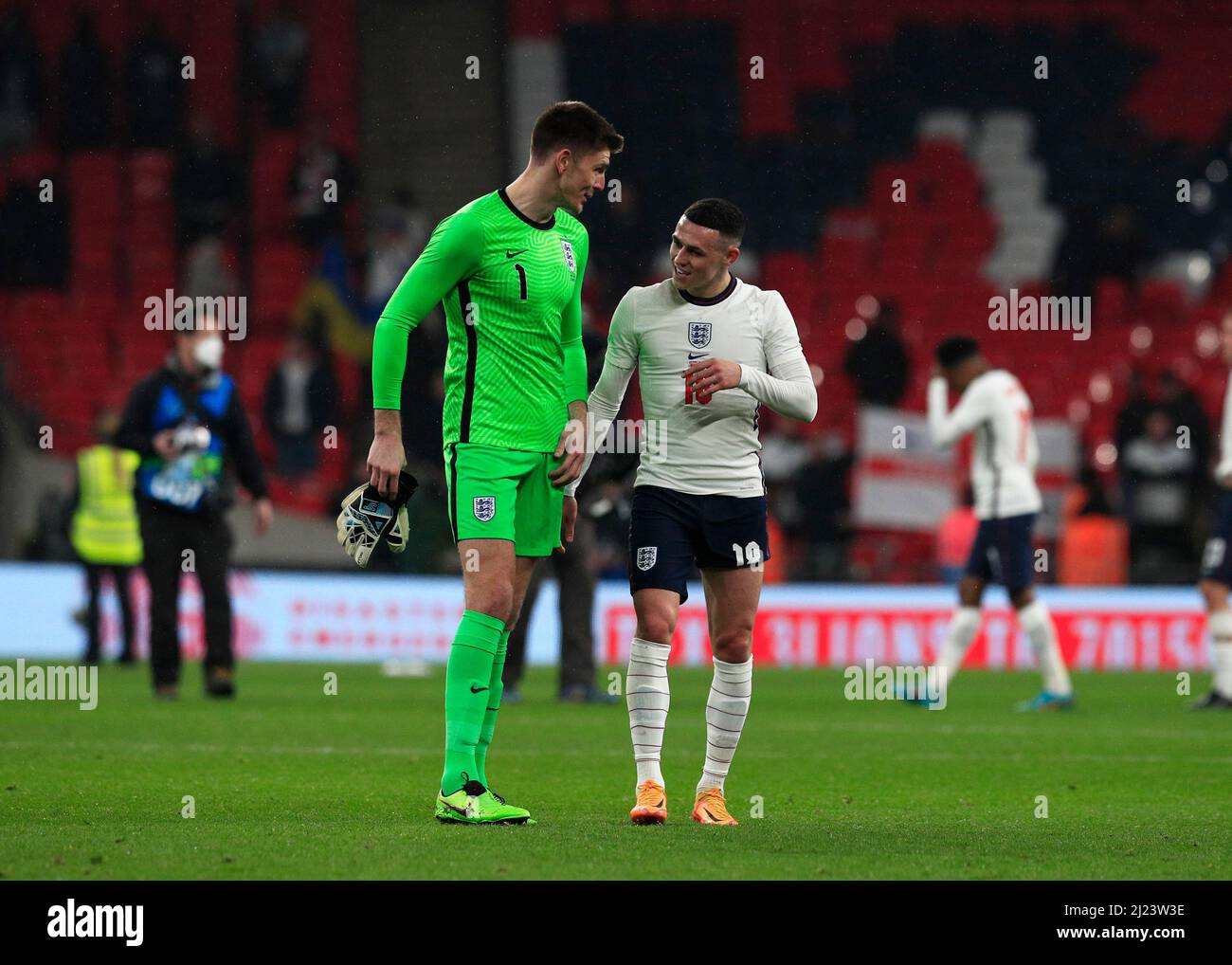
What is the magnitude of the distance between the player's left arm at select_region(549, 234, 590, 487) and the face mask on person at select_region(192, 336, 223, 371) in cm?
596

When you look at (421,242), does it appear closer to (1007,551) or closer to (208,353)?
(208,353)

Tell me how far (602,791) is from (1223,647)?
20.0 feet

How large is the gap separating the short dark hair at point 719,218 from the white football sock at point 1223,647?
6790 millimetres

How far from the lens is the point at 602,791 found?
7363mm

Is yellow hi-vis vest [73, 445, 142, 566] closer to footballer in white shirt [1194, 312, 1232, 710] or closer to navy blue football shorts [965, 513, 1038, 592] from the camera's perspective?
navy blue football shorts [965, 513, 1038, 592]

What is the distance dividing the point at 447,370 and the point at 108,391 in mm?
15221

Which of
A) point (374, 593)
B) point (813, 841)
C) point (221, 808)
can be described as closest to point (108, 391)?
point (374, 593)

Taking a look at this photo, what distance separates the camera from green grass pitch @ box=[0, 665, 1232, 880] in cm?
523

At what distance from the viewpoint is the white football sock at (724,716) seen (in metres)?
6.43

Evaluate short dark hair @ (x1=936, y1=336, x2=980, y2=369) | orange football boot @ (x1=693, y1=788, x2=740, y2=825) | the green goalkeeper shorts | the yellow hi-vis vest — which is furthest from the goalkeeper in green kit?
the yellow hi-vis vest

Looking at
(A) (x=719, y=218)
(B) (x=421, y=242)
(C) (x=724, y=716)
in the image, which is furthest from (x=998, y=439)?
(B) (x=421, y=242)

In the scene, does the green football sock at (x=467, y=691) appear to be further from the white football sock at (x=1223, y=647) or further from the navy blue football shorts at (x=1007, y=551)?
the white football sock at (x=1223, y=647)

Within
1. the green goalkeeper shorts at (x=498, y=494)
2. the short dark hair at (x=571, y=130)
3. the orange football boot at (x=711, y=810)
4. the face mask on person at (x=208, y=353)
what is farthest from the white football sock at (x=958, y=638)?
the short dark hair at (x=571, y=130)

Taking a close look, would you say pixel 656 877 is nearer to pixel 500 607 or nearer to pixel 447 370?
pixel 500 607
